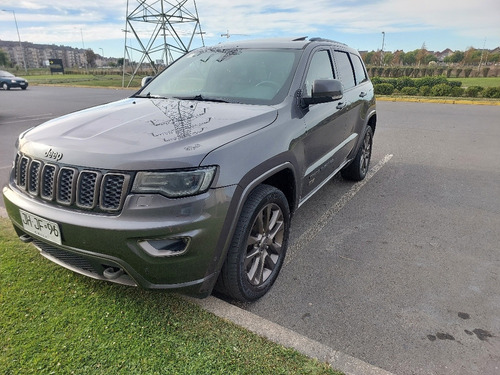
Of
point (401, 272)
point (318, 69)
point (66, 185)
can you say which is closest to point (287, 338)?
point (401, 272)

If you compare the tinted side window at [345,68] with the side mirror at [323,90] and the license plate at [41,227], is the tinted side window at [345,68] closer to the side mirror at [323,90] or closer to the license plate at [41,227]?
the side mirror at [323,90]

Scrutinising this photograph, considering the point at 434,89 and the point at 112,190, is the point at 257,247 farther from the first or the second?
the point at 434,89

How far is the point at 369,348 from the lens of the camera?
89.7 inches

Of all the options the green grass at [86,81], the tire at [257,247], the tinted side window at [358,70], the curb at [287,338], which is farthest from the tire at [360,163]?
the green grass at [86,81]

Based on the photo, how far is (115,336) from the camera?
2285 mm

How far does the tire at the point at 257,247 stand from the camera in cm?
239

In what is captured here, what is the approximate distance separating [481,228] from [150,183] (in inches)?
140

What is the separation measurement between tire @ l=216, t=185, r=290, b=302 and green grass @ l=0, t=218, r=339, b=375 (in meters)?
0.28

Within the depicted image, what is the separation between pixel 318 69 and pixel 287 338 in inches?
100

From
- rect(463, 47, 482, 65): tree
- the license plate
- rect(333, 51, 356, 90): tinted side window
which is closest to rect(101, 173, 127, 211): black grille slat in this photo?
the license plate

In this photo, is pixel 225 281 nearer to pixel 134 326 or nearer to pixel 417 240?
pixel 134 326

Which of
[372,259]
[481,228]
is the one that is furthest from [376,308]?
[481,228]

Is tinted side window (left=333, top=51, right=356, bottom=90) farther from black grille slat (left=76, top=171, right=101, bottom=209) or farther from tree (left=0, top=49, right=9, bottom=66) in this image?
tree (left=0, top=49, right=9, bottom=66)

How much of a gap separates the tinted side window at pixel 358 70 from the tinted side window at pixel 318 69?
109cm
